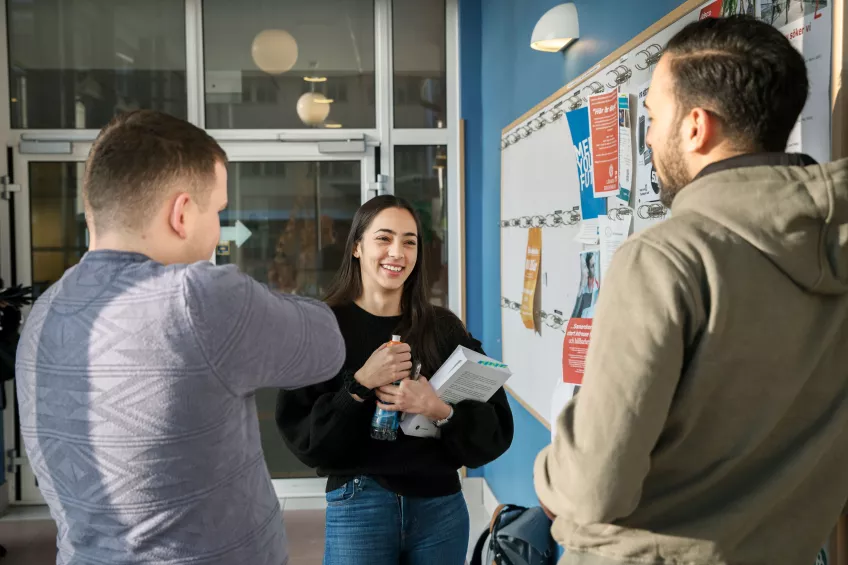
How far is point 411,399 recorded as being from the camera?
1.72 m

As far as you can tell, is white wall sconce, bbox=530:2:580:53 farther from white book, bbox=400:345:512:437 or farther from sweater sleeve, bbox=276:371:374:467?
sweater sleeve, bbox=276:371:374:467

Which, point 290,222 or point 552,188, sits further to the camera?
point 290,222

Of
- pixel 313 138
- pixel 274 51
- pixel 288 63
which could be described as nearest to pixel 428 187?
pixel 313 138

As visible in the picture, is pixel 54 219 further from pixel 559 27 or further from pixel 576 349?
pixel 576 349

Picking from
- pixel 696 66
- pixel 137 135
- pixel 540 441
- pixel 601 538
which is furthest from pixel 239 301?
pixel 540 441

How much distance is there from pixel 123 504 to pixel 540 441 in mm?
2309

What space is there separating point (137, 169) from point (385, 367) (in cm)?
87

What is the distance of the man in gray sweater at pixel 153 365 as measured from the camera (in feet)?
3.07

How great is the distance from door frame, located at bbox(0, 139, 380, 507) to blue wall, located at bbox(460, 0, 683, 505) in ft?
2.12

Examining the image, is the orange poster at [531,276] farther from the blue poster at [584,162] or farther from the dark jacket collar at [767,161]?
the dark jacket collar at [767,161]

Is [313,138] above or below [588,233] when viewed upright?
above

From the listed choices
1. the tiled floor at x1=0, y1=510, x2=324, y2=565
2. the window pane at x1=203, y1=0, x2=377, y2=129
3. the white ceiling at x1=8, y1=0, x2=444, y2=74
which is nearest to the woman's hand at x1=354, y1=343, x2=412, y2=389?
the tiled floor at x1=0, y1=510, x2=324, y2=565

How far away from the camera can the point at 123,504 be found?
0.96 meters

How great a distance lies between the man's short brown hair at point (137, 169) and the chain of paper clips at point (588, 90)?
46.0 inches
